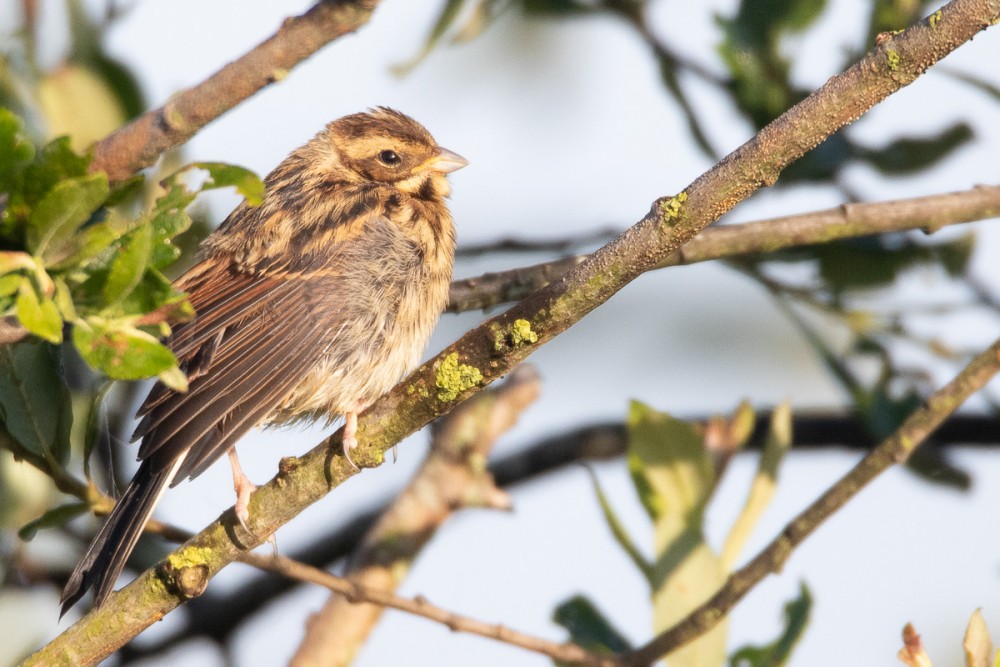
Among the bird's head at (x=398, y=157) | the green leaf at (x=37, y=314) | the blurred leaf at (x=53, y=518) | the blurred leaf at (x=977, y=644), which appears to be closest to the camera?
the green leaf at (x=37, y=314)

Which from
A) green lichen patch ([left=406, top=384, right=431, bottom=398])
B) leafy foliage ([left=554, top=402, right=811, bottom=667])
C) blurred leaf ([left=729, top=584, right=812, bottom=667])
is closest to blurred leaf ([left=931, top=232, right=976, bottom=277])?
leafy foliage ([left=554, top=402, right=811, bottom=667])

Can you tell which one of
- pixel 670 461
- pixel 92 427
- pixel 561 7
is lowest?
pixel 92 427

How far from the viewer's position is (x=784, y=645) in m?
3.86

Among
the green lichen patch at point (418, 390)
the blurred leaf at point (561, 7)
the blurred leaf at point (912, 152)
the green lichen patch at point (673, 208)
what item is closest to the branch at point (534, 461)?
the blurred leaf at point (912, 152)

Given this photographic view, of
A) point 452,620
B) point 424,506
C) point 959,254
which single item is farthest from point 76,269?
point 959,254

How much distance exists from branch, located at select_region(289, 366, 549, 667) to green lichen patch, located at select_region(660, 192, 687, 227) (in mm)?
2220

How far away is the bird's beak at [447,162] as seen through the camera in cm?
547

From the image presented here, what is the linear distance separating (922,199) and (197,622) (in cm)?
308

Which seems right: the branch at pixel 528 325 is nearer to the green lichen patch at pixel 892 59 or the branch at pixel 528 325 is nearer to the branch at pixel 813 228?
the green lichen patch at pixel 892 59

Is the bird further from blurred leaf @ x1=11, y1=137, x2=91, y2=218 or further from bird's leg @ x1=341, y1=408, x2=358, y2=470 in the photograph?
blurred leaf @ x1=11, y1=137, x2=91, y2=218

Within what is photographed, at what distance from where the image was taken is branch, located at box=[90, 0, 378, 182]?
12.4ft

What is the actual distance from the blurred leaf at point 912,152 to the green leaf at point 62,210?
3.36 meters

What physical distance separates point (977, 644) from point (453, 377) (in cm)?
125

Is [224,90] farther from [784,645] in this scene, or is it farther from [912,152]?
[912,152]
